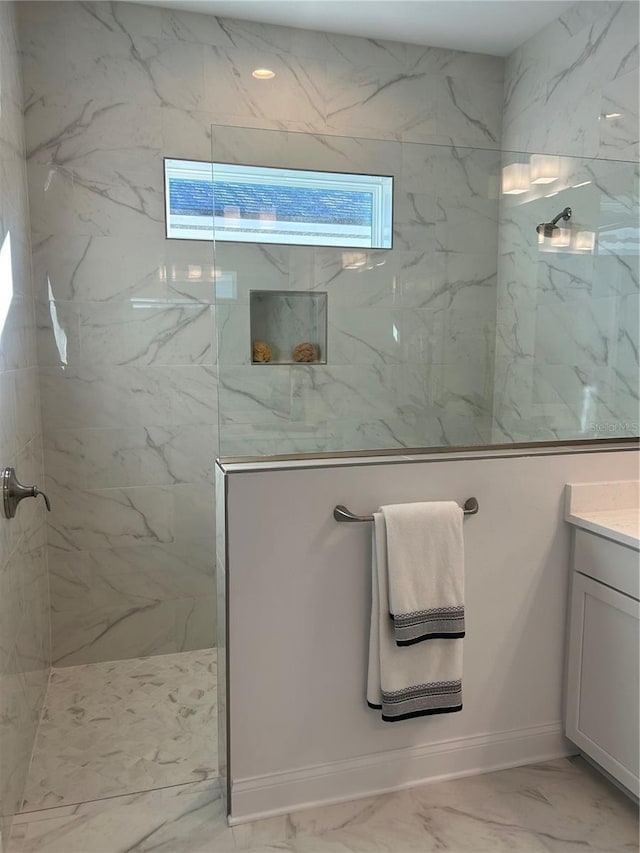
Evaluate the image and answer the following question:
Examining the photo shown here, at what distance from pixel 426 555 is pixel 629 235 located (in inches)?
52.2

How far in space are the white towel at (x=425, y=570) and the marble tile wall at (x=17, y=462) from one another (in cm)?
108

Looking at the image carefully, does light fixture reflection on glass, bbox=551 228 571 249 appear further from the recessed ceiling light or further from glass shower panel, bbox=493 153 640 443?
the recessed ceiling light

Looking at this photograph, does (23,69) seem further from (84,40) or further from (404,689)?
(404,689)

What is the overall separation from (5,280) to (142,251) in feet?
2.60

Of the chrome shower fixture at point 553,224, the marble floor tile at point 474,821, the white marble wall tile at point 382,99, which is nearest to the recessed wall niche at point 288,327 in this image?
the chrome shower fixture at point 553,224

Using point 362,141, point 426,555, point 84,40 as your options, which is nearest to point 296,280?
point 362,141

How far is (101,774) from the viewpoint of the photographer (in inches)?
81.0

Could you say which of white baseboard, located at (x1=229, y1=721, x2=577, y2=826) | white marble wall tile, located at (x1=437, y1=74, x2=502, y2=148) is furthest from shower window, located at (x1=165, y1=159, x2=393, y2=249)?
white baseboard, located at (x1=229, y1=721, x2=577, y2=826)

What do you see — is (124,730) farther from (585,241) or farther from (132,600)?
(585,241)

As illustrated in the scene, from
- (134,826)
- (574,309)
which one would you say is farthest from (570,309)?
(134,826)

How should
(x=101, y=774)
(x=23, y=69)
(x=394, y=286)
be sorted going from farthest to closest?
(x=23, y=69)
(x=101, y=774)
(x=394, y=286)

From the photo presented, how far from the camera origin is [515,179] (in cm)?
203

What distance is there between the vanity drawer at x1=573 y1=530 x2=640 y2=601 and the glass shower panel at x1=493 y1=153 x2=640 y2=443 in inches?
14.1

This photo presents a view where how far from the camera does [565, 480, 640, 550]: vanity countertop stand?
6.47 feet
